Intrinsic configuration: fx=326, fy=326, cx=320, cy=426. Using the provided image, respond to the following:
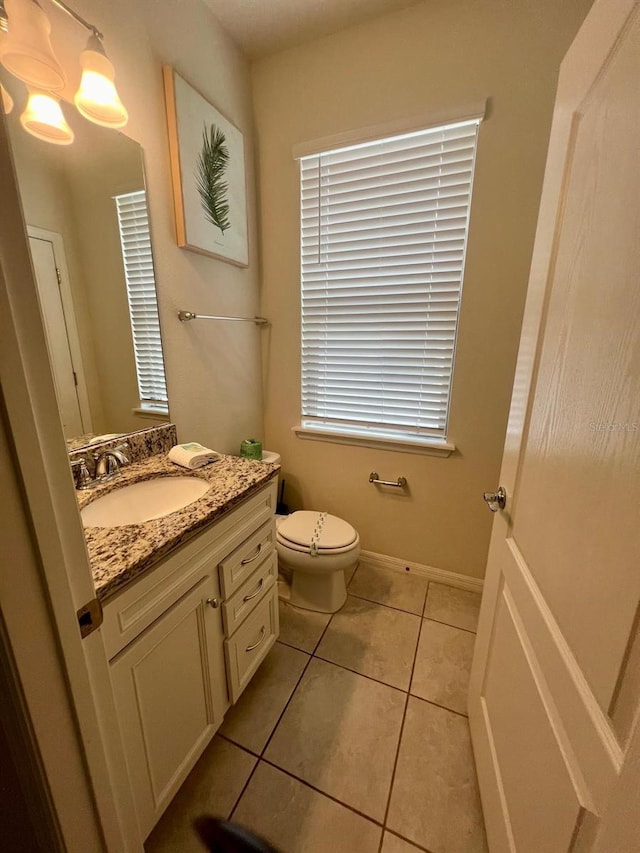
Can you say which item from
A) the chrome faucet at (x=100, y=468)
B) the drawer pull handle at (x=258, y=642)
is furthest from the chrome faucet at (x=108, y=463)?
the drawer pull handle at (x=258, y=642)

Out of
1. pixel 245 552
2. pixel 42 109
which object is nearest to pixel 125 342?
pixel 42 109

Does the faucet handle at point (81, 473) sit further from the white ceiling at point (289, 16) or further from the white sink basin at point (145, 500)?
the white ceiling at point (289, 16)

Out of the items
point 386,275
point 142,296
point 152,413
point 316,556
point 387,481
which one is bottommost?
point 316,556

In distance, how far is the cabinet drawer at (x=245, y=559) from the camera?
1.01 m

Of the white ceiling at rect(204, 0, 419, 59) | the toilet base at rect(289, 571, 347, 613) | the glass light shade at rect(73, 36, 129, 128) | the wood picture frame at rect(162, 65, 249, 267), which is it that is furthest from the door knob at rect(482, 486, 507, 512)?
the white ceiling at rect(204, 0, 419, 59)

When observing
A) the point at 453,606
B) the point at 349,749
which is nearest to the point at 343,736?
the point at 349,749

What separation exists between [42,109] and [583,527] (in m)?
1.67

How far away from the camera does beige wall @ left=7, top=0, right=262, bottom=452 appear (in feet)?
3.65

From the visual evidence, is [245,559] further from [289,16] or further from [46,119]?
[289,16]

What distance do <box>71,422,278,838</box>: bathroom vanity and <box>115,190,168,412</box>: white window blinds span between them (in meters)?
0.36

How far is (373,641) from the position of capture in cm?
154

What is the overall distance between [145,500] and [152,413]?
39 centimetres

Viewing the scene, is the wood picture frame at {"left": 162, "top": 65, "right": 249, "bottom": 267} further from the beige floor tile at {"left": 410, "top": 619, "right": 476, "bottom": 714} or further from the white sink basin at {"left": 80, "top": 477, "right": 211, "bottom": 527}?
the beige floor tile at {"left": 410, "top": 619, "right": 476, "bottom": 714}

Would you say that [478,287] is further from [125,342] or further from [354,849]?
[354,849]
